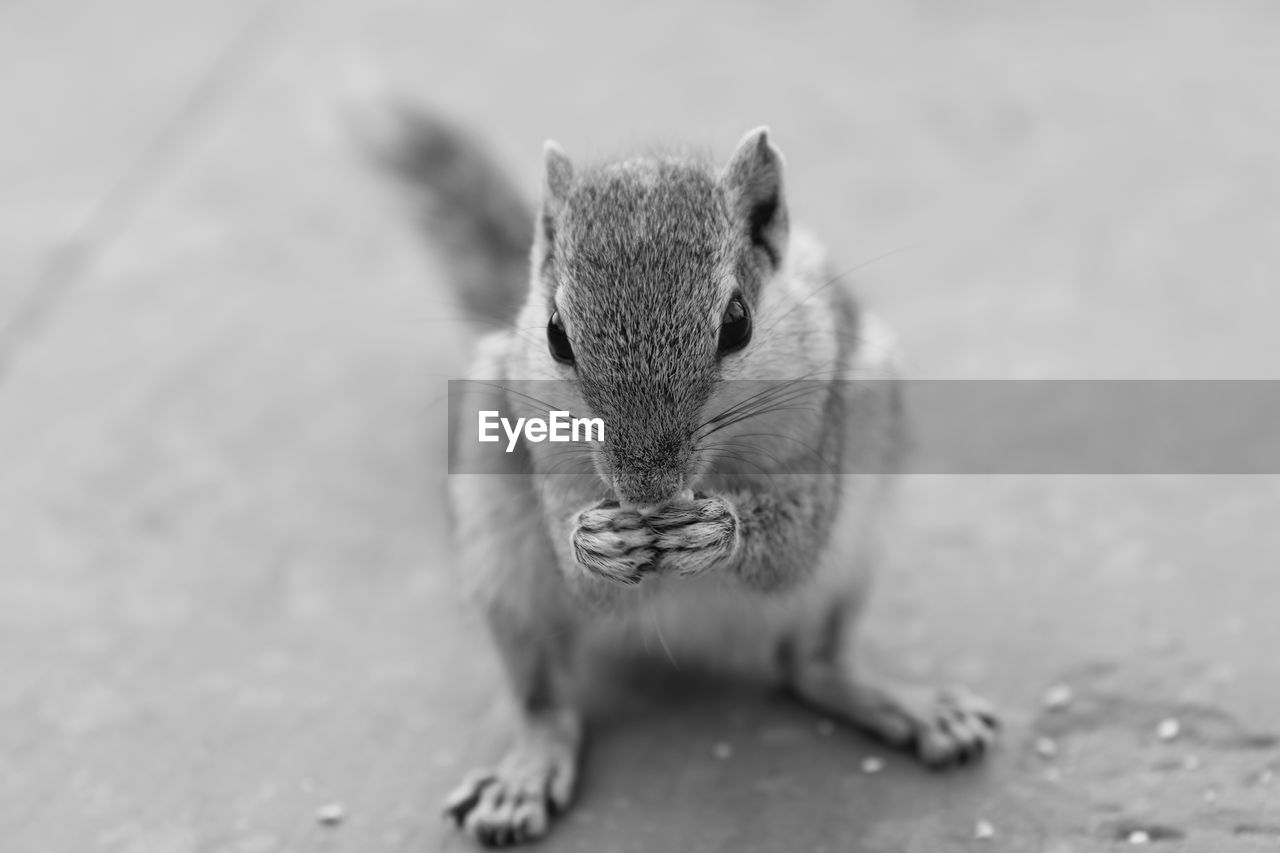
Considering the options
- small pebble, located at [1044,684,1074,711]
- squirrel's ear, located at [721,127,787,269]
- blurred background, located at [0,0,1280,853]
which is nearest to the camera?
squirrel's ear, located at [721,127,787,269]

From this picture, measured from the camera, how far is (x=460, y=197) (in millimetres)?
3508

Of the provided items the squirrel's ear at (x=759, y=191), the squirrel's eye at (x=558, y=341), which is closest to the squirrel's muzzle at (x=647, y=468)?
the squirrel's eye at (x=558, y=341)

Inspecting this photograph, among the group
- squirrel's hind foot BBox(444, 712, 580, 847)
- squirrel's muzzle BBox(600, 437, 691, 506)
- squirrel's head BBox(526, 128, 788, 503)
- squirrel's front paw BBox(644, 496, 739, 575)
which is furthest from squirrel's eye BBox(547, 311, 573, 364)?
squirrel's hind foot BBox(444, 712, 580, 847)

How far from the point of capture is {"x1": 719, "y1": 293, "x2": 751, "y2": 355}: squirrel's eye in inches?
90.4

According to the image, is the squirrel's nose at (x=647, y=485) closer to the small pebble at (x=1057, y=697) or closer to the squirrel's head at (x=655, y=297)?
the squirrel's head at (x=655, y=297)

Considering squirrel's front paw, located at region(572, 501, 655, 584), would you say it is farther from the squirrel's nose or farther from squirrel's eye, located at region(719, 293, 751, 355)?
squirrel's eye, located at region(719, 293, 751, 355)

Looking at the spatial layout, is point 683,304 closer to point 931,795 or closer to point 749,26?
point 931,795

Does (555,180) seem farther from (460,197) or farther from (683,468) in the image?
(460,197)

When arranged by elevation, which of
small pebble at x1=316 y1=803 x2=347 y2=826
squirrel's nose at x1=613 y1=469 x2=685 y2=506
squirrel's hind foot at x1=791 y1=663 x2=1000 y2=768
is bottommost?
small pebble at x1=316 y1=803 x2=347 y2=826

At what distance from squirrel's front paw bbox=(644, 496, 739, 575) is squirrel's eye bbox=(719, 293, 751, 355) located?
0.79 ft

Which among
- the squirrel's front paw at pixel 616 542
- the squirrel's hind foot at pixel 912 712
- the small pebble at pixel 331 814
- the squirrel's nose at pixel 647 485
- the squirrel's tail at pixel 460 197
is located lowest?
the small pebble at pixel 331 814

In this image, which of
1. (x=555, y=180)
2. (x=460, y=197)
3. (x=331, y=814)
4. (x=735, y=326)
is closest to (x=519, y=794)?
(x=331, y=814)

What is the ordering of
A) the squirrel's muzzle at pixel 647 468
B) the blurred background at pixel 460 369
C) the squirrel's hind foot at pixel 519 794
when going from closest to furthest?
1. the squirrel's muzzle at pixel 647 468
2. the squirrel's hind foot at pixel 519 794
3. the blurred background at pixel 460 369

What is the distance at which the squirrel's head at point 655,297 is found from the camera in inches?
86.9
